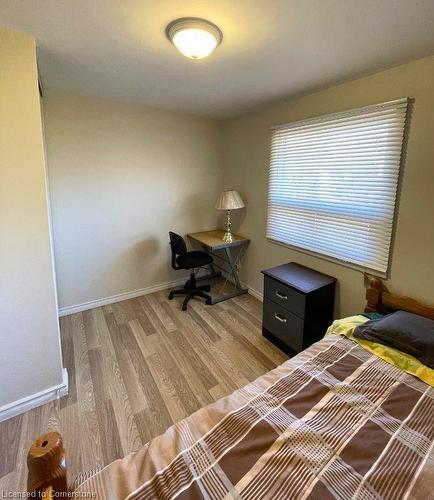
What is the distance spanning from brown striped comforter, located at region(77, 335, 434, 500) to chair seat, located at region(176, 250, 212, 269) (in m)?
1.96

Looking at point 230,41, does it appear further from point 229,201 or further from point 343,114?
point 229,201

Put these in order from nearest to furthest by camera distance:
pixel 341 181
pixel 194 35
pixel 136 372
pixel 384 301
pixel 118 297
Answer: pixel 194 35, pixel 384 301, pixel 136 372, pixel 341 181, pixel 118 297

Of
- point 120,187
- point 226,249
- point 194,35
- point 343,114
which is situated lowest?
point 226,249

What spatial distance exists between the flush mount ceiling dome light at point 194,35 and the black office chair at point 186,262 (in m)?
1.91

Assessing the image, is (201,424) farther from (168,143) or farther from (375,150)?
(168,143)

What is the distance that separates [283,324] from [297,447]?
4.68 feet

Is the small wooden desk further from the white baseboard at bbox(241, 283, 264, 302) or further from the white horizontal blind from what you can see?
the white horizontal blind

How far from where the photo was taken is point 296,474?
32.9 inches

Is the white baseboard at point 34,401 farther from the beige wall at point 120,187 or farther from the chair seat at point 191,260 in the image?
the chair seat at point 191,260

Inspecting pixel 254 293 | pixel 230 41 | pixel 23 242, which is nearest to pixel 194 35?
pixel 230 41

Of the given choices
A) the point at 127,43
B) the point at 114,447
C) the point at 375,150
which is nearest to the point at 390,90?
the point at 375,150

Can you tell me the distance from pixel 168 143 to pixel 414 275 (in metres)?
2.89

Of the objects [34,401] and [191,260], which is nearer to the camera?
[34,401]

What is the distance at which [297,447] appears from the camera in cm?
92
